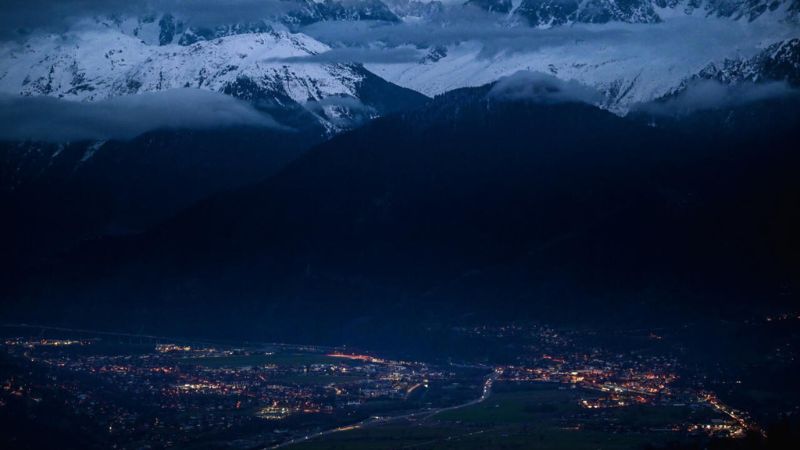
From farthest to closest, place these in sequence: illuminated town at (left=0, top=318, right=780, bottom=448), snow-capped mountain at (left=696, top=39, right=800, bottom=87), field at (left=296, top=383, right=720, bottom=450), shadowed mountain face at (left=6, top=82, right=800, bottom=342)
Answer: snow-capped mountain at (left=696, top=39, right=800, bottom=87) → shadowed mountain face at (left=6, top=82, right=800, bottom=342) → illuminated town at (left=0, top=318, right=780, bottom=448) → field at (left=296, top=383, right=720, bottom=450)

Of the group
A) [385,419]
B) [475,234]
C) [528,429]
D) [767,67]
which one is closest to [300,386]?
[385,419]

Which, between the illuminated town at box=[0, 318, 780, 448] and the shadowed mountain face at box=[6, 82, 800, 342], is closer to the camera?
the illuminated town at box=[0, 318, 780, 448]

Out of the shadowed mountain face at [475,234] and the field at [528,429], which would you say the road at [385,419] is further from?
the shadowed mountain face at [475,234]

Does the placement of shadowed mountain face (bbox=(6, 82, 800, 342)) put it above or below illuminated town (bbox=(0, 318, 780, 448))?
above

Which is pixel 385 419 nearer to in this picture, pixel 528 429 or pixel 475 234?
pixel 528 429

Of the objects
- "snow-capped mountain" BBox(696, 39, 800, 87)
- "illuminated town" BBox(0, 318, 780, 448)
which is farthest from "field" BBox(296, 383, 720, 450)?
"snow-capped mountain" BBox(696, 39, 800, 87)

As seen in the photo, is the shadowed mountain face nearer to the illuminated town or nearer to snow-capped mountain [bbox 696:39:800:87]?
snow-capped mountain [bbox 696:39:800:87]

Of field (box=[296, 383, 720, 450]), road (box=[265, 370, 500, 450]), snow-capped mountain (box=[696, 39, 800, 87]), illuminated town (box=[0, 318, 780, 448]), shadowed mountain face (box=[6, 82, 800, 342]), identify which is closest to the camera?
field (box=[296, 383, 720, 450])

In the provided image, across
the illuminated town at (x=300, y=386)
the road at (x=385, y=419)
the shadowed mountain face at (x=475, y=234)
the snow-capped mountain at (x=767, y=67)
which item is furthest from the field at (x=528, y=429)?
the snow-capped mountain at (x=767, y=67)
